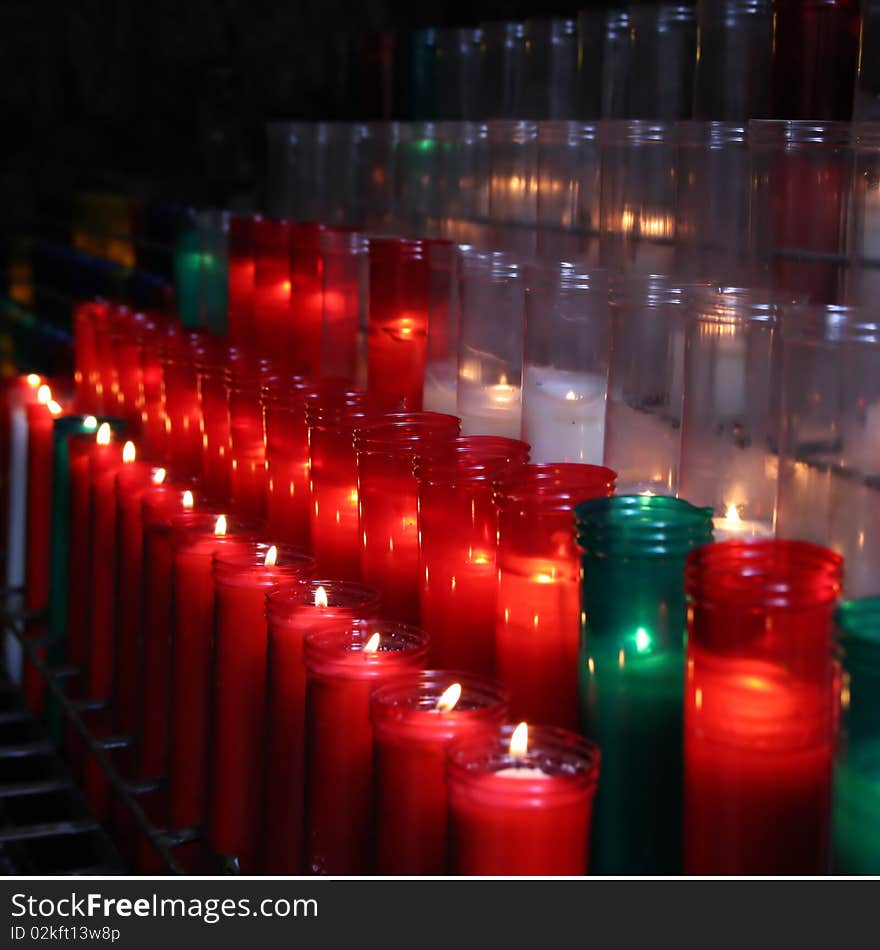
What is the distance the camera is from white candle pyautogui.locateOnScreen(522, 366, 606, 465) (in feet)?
3.35

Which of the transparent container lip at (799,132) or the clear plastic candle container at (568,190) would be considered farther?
the clear plastic candle container at (568,190)

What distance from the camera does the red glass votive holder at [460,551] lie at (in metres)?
0.84

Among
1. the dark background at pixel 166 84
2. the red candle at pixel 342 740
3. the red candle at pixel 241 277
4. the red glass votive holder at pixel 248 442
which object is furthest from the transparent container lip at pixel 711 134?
the dark background at pixel 166 84

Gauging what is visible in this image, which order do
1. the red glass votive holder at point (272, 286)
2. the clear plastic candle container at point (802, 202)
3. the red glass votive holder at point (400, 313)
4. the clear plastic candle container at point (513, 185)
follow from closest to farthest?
the clear plastic candle container at point (802, 202) → the red glass votive holder at point (400, 313) → the clear plastic candle container at point (513, 185) → the red glass votive holder at point (272, 286)

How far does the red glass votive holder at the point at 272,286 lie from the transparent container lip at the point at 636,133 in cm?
42

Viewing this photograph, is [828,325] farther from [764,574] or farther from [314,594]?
[314,594]

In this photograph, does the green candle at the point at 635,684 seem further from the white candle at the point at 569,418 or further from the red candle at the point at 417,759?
the white candle at the point at 569,418

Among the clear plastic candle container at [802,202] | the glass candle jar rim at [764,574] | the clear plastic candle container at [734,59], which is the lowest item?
the glass candle jar rim at [764,574]

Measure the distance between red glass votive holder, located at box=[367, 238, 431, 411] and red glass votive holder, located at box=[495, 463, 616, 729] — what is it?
44cm

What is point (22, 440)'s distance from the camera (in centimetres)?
162

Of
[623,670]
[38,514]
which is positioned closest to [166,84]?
[38,514]

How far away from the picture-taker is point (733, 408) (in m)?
0.86
